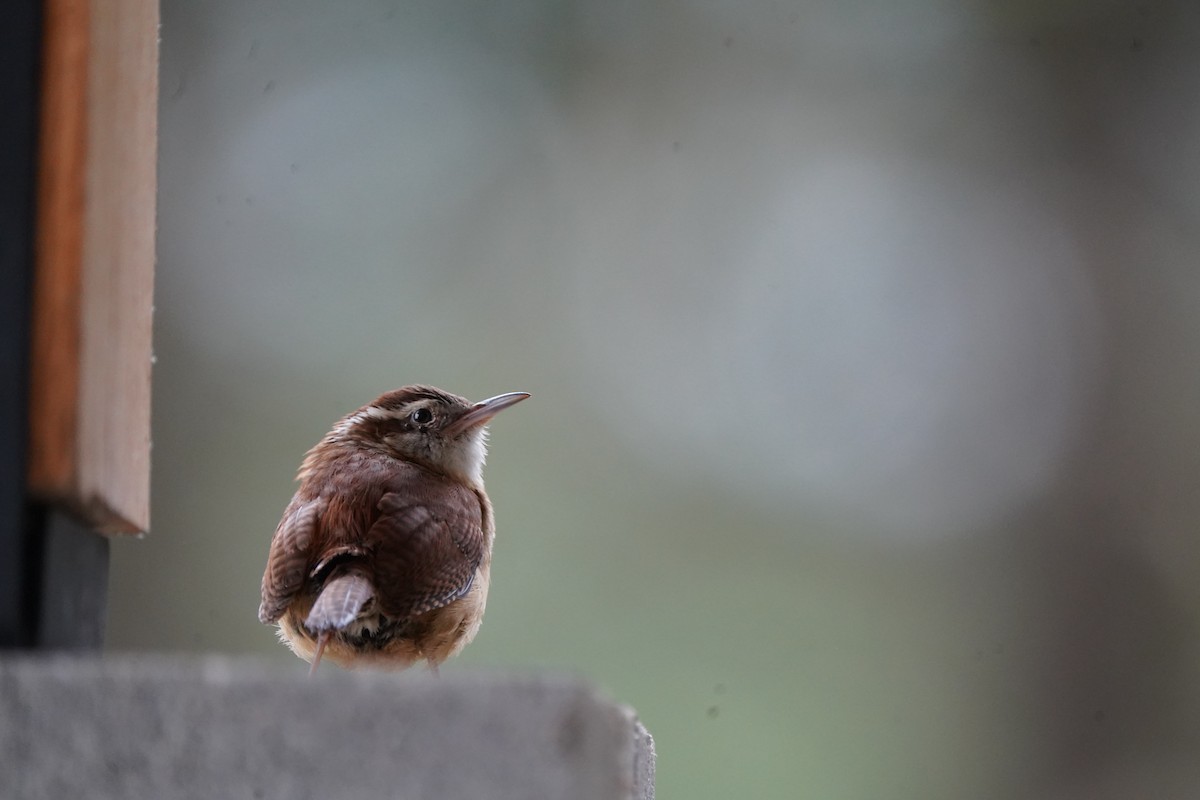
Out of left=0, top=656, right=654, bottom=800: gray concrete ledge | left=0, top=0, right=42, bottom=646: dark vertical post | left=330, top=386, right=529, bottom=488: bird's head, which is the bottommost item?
left=0, top=656, right=654, bottom=800: gray concrete ledge

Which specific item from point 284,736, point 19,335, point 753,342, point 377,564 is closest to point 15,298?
point 19,335

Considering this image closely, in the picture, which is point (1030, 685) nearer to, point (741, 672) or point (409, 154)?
point (741, 672)

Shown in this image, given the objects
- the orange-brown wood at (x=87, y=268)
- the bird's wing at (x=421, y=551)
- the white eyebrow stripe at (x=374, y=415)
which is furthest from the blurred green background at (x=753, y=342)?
the orange-brown wood at (x=87, y=268)

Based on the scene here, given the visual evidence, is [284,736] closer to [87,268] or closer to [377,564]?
[87,268]

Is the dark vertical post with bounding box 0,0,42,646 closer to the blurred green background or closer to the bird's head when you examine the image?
the bird's head

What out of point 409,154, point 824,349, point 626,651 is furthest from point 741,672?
point 409,154

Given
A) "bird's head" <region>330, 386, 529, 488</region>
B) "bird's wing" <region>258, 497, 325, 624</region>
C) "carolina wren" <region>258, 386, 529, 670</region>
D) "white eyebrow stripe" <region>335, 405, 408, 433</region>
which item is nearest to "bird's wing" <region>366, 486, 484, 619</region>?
"carolina wren" <region>258, 386, 529, 670</region>
